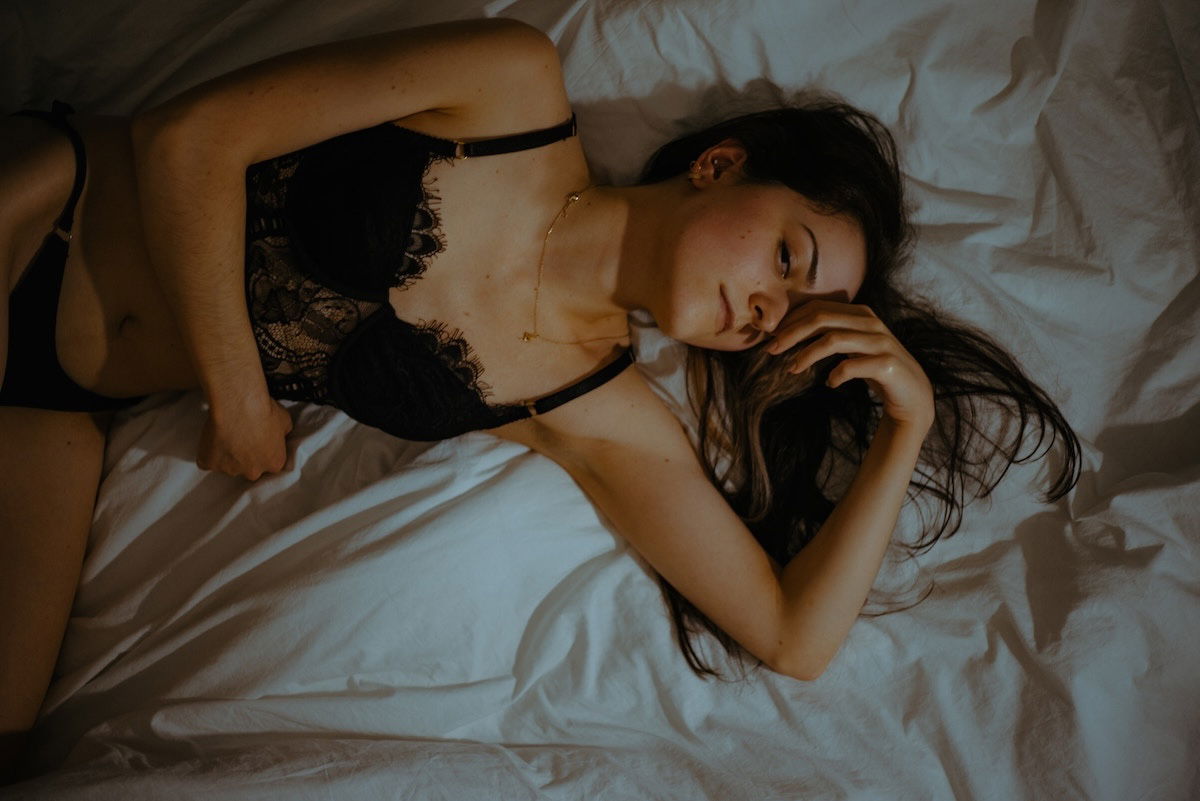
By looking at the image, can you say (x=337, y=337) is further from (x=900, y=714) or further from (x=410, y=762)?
(x=900, y=714)

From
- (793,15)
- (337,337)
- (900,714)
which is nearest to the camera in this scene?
(337,337)

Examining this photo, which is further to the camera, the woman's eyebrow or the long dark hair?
the long dark hair

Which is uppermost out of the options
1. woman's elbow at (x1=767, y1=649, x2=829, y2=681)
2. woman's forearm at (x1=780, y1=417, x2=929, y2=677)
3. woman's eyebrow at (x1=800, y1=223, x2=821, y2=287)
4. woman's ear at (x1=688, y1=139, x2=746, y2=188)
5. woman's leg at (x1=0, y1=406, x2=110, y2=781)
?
woman's ear at (x1=688, y1=139, x2=746, y2=188)

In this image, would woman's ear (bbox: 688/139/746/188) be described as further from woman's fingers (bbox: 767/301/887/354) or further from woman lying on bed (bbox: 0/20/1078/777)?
woman's fingers (bbox: 767/301/887/354)

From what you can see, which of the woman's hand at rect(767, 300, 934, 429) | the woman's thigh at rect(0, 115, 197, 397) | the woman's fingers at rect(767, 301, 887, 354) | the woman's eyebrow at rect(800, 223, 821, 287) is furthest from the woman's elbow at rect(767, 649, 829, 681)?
the woman's thigh at rect(0, 115, 197, 397)

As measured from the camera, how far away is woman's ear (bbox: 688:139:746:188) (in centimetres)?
157

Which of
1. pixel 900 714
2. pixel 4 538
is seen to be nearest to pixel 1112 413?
pixel 900 714

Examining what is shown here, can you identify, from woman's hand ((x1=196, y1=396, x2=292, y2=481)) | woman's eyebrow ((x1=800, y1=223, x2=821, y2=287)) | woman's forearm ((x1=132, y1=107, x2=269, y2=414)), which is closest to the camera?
woman's forearm ((x1=132, y1=107, x2=269, y2=414))

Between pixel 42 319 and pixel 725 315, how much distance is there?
1239 millimetres

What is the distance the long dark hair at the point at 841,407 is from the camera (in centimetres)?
169

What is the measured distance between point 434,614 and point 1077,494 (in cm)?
135

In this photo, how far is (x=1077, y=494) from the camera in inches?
68.5

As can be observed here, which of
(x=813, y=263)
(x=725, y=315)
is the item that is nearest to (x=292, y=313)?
(x=725, y=315)

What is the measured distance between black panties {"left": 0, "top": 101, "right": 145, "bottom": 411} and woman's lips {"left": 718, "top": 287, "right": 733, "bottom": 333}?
1.17 m
